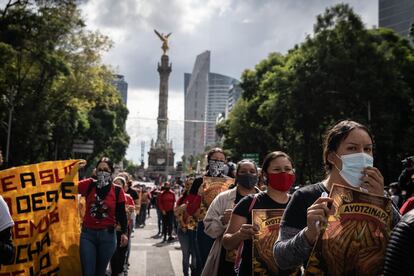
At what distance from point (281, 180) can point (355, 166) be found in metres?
1.55

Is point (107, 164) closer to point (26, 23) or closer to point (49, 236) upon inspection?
point (49, 236)

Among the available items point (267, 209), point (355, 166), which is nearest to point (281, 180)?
point (267, 209)

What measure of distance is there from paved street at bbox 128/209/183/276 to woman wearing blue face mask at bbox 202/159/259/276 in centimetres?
509

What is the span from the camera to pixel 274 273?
3842 mm

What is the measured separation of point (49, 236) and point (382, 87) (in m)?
24.4

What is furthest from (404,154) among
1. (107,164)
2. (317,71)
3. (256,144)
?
(107,164)

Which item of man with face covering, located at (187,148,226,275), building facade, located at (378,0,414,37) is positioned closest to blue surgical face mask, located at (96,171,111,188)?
man with face covering, located at (187,148,226,275)

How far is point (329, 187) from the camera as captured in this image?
9.29ft

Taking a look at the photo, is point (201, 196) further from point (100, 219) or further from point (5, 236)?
point (5, 236)

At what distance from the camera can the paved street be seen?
34.3 feet

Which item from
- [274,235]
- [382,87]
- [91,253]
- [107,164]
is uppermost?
[382,87]

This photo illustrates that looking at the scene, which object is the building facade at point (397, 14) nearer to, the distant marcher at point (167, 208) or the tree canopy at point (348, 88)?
the tree canopy at point (348, 88)

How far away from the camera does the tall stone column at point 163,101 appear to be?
285ft

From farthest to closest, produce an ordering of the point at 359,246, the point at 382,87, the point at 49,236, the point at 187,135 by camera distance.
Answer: the point at 187,135 → the point at 382,87 → the point at 49,236 → the point at 359,246
